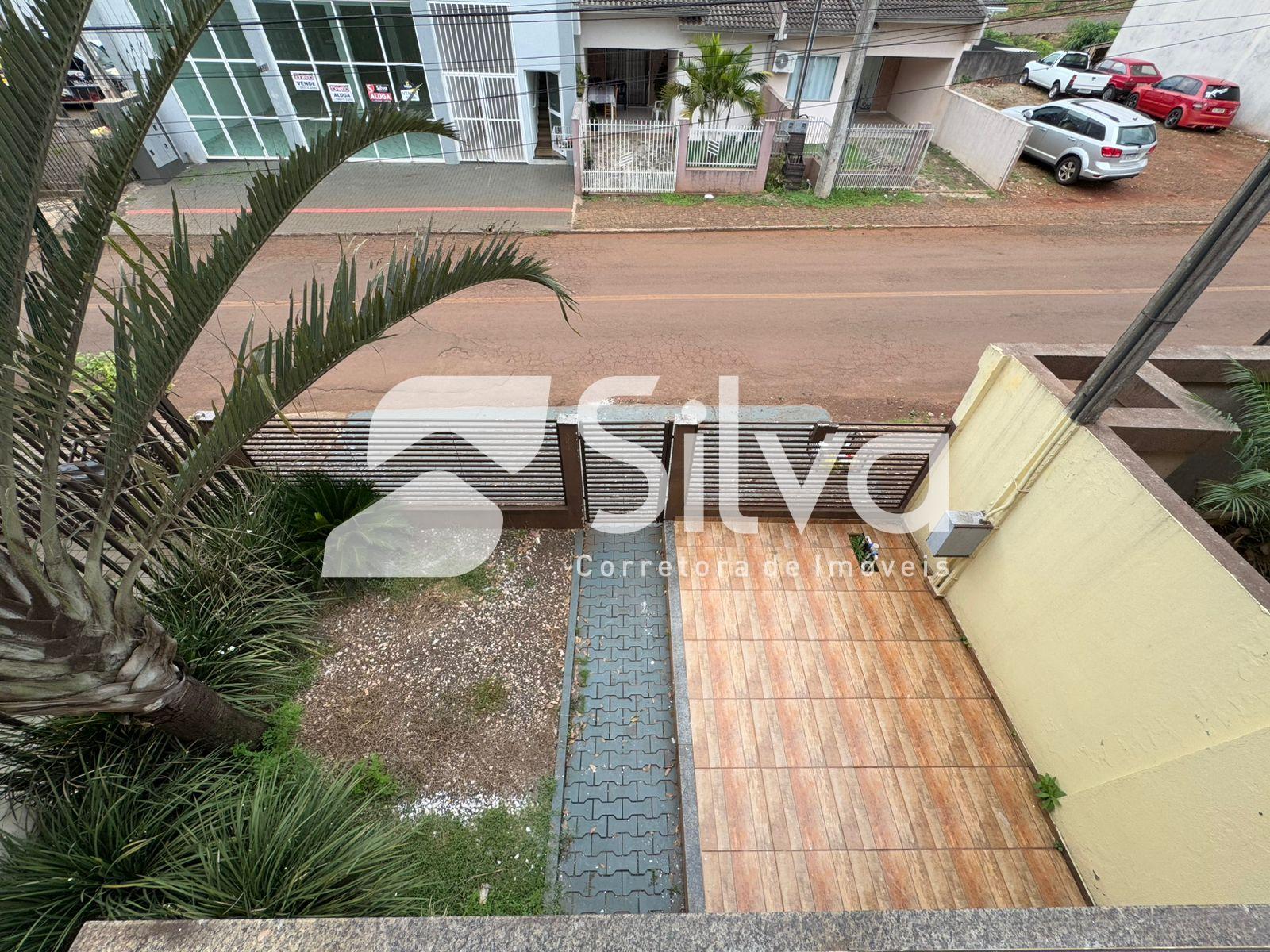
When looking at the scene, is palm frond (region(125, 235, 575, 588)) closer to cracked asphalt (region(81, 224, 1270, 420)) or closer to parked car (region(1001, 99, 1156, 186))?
cracked asphalt (region(81, 224, 1270, 420))

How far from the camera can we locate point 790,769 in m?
3.88

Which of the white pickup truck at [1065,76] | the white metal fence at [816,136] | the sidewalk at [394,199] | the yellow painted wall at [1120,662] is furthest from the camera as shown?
the white pickup truck at [1065,76]

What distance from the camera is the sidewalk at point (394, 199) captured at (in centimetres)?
1072

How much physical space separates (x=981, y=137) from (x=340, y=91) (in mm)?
15193

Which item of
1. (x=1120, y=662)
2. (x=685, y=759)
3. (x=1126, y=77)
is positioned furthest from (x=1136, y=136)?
(x=685, y=759)

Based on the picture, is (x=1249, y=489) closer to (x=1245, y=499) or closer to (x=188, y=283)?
(x=1245, y=499)

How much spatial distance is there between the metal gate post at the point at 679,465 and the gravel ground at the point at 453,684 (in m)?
1.18

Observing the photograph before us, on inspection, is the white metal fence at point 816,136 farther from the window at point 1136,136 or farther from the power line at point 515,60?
the window at point 1136,136

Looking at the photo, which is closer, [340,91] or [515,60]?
[515,60]

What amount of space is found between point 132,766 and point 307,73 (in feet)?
47.9

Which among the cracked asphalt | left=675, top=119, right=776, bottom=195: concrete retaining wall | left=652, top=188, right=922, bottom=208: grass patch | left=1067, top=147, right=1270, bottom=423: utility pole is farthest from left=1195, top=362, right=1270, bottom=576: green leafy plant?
left=675, top=119, right=776, bottom=195: concrete retaining wall

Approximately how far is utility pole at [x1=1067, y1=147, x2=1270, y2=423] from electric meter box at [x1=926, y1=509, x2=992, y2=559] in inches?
40.7

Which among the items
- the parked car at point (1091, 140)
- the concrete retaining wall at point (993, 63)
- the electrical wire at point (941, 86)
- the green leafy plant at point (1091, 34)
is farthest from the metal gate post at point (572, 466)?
the green leafy plant at point (1091, 34)

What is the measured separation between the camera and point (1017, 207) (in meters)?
12.0
